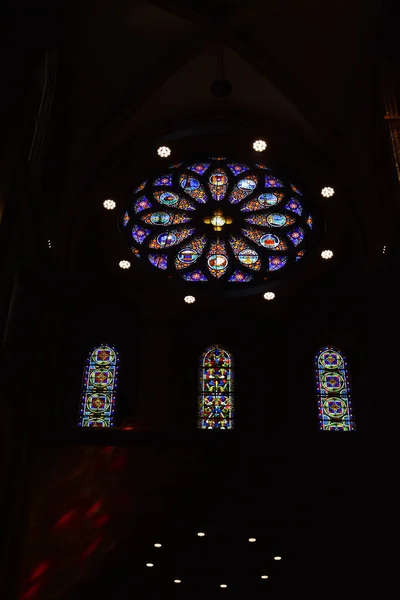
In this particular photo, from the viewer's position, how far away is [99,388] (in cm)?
1463

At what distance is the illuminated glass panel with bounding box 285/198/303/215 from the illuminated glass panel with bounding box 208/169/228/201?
1.32m

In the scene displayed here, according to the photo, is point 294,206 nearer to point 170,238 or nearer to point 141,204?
point 170,238

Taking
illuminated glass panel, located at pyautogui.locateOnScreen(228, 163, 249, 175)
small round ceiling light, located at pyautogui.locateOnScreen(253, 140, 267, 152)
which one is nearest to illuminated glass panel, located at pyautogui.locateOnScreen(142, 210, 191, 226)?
illuminated glass panel, located at pyautogui.locateOnScreen(228, 163, 249, 175)

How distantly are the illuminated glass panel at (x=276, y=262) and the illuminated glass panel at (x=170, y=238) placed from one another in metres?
1.66

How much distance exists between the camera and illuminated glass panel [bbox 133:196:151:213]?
16350 mm

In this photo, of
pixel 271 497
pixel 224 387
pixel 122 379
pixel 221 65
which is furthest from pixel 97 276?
pixel 271 497

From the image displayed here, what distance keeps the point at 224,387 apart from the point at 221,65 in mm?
5680

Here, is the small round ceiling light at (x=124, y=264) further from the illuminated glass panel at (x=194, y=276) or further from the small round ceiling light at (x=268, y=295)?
the small round ceiling light at (x=268, y=295)

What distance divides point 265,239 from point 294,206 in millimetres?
938

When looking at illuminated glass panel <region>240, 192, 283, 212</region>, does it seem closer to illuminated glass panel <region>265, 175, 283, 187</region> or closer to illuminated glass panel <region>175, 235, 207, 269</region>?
illuminated glass panel <region>265, 175, 283, 187</region>

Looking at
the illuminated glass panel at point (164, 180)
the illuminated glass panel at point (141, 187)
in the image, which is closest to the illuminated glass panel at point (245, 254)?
the illuminated glass panel at point (164, 180)

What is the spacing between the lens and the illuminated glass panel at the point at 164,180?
16641mm

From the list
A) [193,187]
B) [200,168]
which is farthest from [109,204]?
[200,168]

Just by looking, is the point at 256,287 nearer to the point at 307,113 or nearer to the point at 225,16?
the point at 307,113
